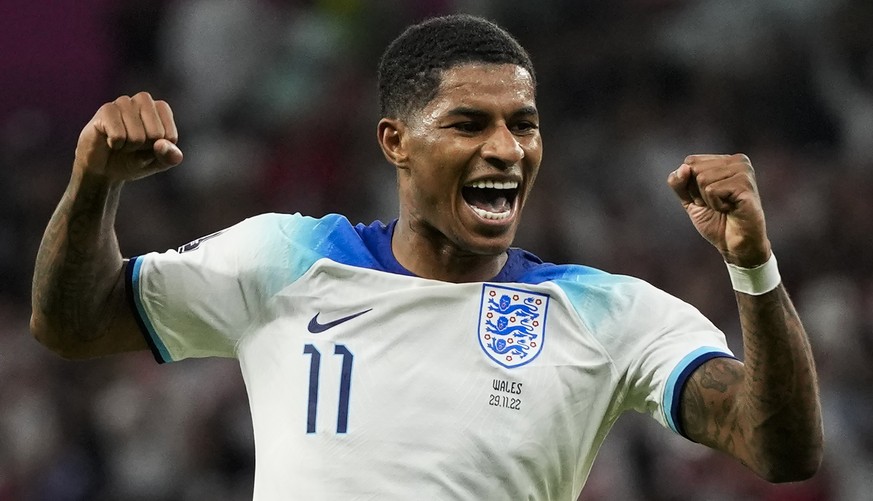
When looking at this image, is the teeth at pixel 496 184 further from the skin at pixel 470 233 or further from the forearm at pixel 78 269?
the forearm at pixel 78 269

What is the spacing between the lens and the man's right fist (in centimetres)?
333

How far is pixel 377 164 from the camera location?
8914mm

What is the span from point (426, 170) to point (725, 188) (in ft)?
3.05

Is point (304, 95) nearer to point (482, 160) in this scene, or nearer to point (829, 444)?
point (829, 444)

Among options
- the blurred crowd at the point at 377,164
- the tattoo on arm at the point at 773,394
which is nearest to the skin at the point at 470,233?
the tattoo on arm at the point at 773,394

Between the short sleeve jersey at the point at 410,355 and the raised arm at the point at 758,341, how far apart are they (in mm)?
221

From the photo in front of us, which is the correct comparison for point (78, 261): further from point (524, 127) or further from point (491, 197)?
point (524, 127)

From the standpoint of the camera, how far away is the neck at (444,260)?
12.6 ft

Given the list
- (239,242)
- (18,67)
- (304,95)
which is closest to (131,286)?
(239,242)

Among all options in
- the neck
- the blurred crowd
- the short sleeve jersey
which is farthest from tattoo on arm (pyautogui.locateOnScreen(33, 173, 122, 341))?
the blurred crowd

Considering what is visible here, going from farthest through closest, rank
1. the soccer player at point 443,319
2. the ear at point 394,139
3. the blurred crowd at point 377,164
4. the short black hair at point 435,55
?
the blurred crowd at point 377,164
the ear at point 394,139
the short black hair at point 435,55
the soccer player at point 443,319

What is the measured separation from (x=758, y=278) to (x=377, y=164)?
5.82 m

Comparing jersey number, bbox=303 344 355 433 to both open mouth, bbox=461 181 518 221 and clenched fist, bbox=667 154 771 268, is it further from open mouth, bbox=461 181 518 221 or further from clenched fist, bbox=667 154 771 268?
clenched fist, bbox=667 154 771 268

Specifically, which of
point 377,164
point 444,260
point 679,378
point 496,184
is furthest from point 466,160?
point 377,164
